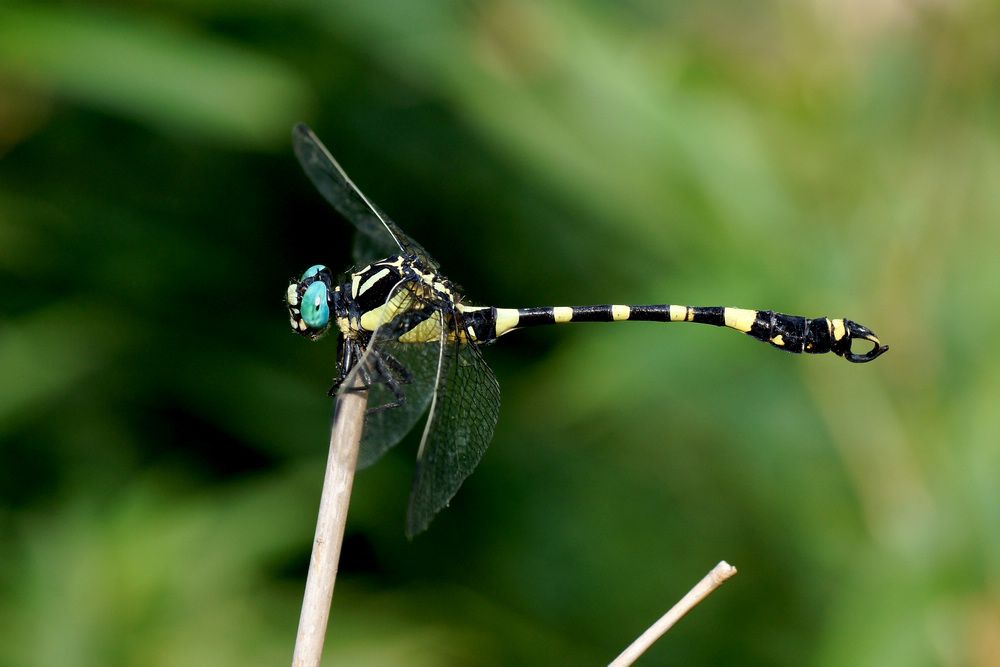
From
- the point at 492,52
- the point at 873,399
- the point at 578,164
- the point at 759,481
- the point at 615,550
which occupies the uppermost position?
the point at 492,52

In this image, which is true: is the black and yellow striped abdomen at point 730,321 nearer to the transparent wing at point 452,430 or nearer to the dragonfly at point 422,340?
the dragonfly at point 422,340

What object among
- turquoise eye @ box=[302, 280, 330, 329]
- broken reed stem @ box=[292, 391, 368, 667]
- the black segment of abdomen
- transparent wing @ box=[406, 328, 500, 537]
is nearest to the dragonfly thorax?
turquoise eye @ box=[302, 280, 330, 329]

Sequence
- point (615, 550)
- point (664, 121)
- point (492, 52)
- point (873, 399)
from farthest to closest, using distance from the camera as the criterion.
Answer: point (615, 550) < point (492, 52) < point (664, 121) < point (873, 399)

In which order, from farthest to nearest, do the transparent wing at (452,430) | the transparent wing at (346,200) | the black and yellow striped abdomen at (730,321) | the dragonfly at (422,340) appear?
the transparent wing at (346,200)
the black and yellow striped abdomen at (730,321)
the dragonfly at (422,340)
the transparent wing at (452,430)

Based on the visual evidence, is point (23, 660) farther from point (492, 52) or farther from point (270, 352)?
point (492, 52)

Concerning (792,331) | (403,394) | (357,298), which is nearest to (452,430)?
(403,394)

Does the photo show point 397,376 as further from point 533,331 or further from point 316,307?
point 533,331

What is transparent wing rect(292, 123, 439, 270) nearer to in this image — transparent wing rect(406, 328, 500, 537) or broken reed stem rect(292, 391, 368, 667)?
transparent wing rect(406, 328, 500, 537)

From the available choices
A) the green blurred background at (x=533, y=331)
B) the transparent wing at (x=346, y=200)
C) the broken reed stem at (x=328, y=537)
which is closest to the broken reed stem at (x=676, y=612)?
the broken reed stem at (x=328, y=537)

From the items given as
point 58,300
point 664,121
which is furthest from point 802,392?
point 58,300
